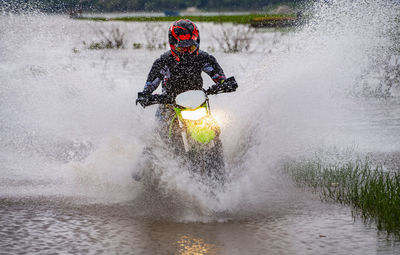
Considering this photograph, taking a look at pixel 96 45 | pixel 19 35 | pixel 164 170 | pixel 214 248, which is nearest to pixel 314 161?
pixel 164 170

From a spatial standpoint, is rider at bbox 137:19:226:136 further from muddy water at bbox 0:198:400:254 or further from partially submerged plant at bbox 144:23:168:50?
partially submerged plant at bbox 144:23:168:50

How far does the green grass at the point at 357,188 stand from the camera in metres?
5.76

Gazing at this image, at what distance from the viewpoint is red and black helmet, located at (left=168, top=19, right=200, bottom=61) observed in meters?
6.77

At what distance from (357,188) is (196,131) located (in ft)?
6.48

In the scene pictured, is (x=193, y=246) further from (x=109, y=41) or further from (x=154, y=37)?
(x=154, y=37)

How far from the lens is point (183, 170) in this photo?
21.8ft

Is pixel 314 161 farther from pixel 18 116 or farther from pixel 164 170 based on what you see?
pixel 18 116

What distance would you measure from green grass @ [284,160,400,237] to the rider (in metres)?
1.83

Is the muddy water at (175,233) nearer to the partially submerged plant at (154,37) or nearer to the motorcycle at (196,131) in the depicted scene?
the motorcycle at (196,131)

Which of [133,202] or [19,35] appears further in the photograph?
[19,35]

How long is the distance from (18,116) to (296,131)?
19.4 ft

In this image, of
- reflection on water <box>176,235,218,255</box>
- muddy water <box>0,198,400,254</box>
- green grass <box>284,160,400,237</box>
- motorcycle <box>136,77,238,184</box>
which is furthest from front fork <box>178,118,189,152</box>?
green grass <box>284,160,400,237</box>

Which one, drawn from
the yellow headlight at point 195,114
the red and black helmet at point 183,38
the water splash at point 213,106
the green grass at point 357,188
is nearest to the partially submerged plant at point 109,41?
the water splash at point 213,106

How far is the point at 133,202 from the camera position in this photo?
22.7ft
